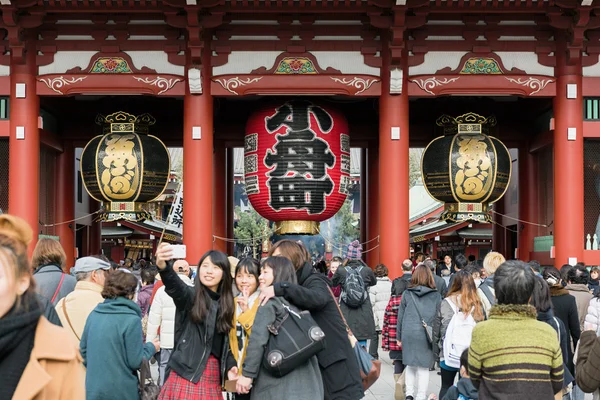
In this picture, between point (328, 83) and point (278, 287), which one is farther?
point (328, 83)

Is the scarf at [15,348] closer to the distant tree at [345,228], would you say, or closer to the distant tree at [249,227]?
the distant tree at [249,227]

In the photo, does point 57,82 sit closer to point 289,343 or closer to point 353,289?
point 353,289

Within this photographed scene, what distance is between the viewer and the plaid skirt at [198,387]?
5.26m

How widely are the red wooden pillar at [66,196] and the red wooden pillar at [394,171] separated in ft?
24.3

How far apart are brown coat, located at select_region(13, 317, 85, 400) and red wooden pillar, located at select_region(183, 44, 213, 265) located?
12484 millimetres

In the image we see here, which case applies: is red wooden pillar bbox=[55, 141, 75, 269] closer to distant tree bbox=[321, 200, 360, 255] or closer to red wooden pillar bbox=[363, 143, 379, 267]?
red wooden pillar bbox=[363, 143, 379, 267]

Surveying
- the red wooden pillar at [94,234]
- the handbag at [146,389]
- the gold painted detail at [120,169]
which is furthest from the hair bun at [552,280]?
the red wooden pillar at [94,234]

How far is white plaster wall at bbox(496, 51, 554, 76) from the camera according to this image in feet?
52.3

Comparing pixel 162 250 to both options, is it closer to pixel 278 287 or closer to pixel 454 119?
pixel 278 287

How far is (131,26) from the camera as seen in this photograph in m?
15.9

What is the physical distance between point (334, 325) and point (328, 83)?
10.4 m


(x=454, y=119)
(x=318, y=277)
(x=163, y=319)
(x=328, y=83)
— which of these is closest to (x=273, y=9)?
(x=328, y=83)

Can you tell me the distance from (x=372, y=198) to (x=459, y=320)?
13.1 m

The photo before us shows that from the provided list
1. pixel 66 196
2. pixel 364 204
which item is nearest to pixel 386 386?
pixel 364 204
